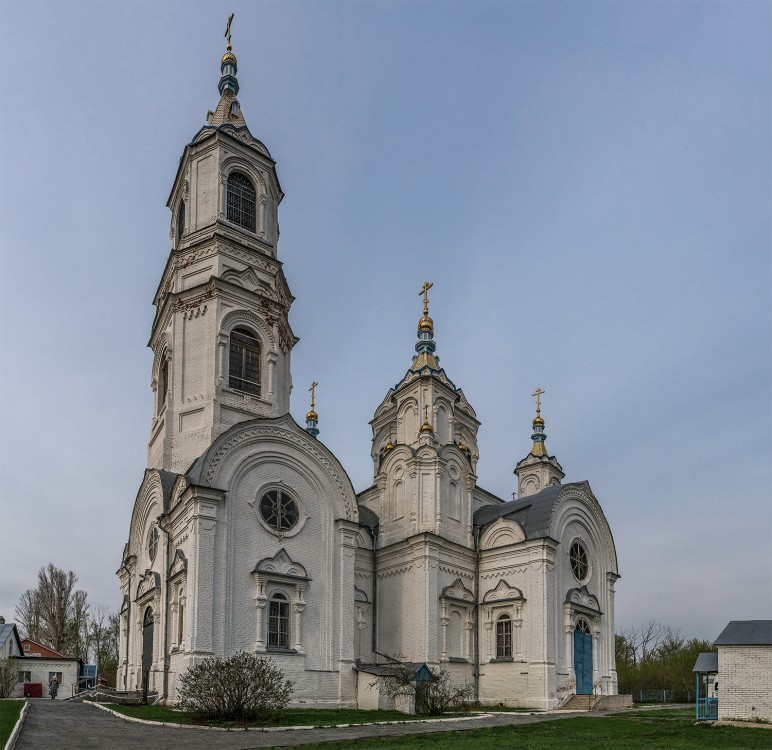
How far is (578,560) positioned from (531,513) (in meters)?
2.79

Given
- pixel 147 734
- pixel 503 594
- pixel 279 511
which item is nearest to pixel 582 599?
pixel 503 594

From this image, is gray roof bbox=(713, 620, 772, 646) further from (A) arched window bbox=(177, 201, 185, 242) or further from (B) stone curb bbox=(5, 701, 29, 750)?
(A) arched window bbox=(177, 201, 185, 242)

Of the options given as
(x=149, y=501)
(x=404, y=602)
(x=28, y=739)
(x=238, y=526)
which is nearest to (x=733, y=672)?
(x=404, y=602)

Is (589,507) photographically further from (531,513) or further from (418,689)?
(418,689)

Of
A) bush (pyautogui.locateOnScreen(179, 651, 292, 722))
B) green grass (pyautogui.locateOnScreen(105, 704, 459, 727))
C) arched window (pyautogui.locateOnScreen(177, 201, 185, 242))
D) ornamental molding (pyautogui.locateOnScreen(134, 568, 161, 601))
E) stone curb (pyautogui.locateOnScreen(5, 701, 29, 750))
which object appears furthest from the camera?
arched window (pyautogui.locateOnScreen(177, 201, 185, 242))

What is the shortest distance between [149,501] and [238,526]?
185 inches

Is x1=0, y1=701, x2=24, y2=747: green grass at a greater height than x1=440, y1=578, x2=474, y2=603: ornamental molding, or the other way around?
x1=440, y1=578, x2=474, y2=603: ornamental molding

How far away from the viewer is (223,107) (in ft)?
96.2

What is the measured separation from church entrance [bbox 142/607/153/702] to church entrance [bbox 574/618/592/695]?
13575mm

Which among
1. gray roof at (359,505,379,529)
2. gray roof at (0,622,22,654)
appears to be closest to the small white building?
gray roof at (359,505,379,529)

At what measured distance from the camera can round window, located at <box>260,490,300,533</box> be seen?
22500 millimetres

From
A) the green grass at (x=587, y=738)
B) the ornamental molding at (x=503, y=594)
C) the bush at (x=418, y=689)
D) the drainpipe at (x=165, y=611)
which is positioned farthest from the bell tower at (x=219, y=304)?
the green grass at (x=587, y=738)

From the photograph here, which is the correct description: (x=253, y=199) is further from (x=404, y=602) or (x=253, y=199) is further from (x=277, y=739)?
(x=277, y=739)

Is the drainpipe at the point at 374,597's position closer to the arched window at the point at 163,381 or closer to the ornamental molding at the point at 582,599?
the ornamental molding at the point at 582,599
